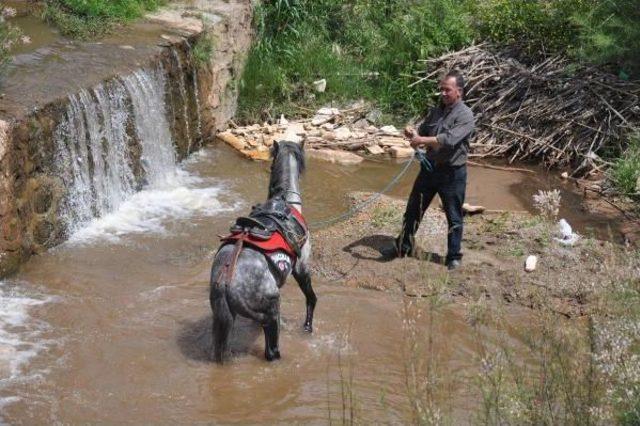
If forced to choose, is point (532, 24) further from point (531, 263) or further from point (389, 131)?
point (531, 263)

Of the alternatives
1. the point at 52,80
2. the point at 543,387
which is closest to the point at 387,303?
the point at 543,387

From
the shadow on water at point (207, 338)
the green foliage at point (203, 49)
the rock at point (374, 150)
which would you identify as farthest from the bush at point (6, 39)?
the rock at point (374, 150)

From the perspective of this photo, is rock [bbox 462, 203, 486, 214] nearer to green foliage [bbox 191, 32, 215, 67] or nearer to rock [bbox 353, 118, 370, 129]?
rock [bbox 353, 118, 370, 129]

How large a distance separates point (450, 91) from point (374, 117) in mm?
6101

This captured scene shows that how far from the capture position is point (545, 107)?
42.3 feet

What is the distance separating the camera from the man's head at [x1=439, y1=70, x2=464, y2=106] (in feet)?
26.5

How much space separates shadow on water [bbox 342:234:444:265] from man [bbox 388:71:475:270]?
0.20 m

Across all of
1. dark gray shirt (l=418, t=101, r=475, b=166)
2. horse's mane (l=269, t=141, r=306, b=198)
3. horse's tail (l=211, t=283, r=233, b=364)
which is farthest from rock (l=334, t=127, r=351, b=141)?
horse's tail (l=211, t=283, r=233, b=364)

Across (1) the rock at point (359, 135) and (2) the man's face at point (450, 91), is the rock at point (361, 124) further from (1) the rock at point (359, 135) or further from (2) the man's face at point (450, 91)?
(2) the man's face at point (450, 91)

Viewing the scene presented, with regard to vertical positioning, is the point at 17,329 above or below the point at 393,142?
above

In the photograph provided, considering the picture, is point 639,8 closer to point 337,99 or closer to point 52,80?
point 337,99

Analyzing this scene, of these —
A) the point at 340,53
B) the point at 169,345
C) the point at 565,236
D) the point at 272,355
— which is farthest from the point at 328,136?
the point at 272,355

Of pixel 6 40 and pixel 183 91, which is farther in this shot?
pixel 183 91

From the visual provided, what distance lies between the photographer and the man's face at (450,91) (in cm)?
809
